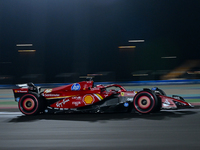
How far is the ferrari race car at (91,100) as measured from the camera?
574 centimetres

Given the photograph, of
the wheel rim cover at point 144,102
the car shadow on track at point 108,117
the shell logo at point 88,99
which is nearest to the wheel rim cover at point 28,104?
the car shadow on track at point 108,117

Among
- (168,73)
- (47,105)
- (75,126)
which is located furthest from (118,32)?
(75,126)

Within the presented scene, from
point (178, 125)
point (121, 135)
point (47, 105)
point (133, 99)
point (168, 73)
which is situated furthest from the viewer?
point (168, 73)

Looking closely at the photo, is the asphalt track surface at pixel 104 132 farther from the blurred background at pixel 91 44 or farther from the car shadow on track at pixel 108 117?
the blurred background at pixel 91 44

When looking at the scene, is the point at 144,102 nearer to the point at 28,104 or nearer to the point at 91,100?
the point at 91,100

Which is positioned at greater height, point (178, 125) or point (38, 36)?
point (38, 36)

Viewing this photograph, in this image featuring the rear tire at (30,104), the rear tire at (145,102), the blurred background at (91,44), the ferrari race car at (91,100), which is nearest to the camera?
the rear tire at (145,102)

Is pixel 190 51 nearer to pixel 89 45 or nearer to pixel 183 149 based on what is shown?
pixel 89 45

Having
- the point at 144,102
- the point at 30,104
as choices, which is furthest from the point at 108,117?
the point at 30,104

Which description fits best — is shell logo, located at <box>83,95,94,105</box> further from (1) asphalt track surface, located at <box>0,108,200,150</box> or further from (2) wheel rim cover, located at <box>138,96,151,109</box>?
(2) wheel rim cover, located at <box>138,96,151,109</box>

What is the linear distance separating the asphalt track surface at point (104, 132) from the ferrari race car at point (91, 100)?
0.21 metres

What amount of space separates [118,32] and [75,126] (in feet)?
63.0

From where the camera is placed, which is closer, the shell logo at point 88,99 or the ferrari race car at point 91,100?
the ferrari race car at point 91,100

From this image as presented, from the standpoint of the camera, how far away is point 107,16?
2384 cm
